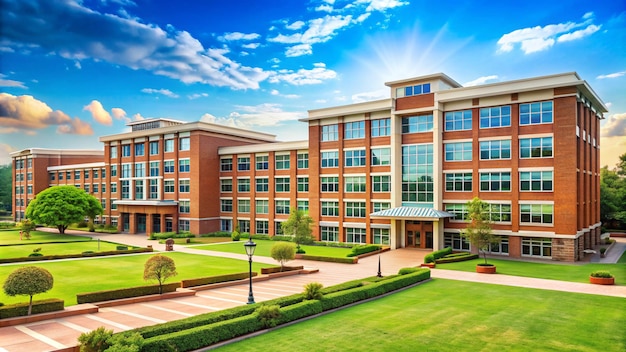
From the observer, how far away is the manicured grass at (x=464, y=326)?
12891 mm

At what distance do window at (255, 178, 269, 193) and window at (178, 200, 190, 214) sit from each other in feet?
31.4

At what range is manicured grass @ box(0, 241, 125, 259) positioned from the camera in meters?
36.9

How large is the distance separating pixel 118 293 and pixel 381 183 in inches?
1100

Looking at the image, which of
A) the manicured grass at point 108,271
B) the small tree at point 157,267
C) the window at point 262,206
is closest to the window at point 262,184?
the window at point 262,206

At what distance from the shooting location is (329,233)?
1800 inches

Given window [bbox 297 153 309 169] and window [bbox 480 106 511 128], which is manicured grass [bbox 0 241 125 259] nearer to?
window [bbox 297 153 309 169]

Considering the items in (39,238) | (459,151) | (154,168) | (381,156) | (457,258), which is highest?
(459,151)

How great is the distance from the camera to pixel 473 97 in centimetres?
3644

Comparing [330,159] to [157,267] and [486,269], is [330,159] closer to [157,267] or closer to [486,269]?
[486,269]

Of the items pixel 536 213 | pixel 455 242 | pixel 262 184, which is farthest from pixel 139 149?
pixel 536 213

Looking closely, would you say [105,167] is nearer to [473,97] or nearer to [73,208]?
[73,208]

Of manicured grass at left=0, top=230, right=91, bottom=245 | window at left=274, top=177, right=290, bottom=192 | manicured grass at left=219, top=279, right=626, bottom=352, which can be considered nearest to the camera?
manicured grass at left=219, top=279, right=626, bottom=352

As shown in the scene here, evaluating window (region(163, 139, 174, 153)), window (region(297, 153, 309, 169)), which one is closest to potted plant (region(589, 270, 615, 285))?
window (region(297, 153, 309, 169))

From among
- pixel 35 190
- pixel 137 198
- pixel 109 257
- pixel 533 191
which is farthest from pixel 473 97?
pixel 35 190
